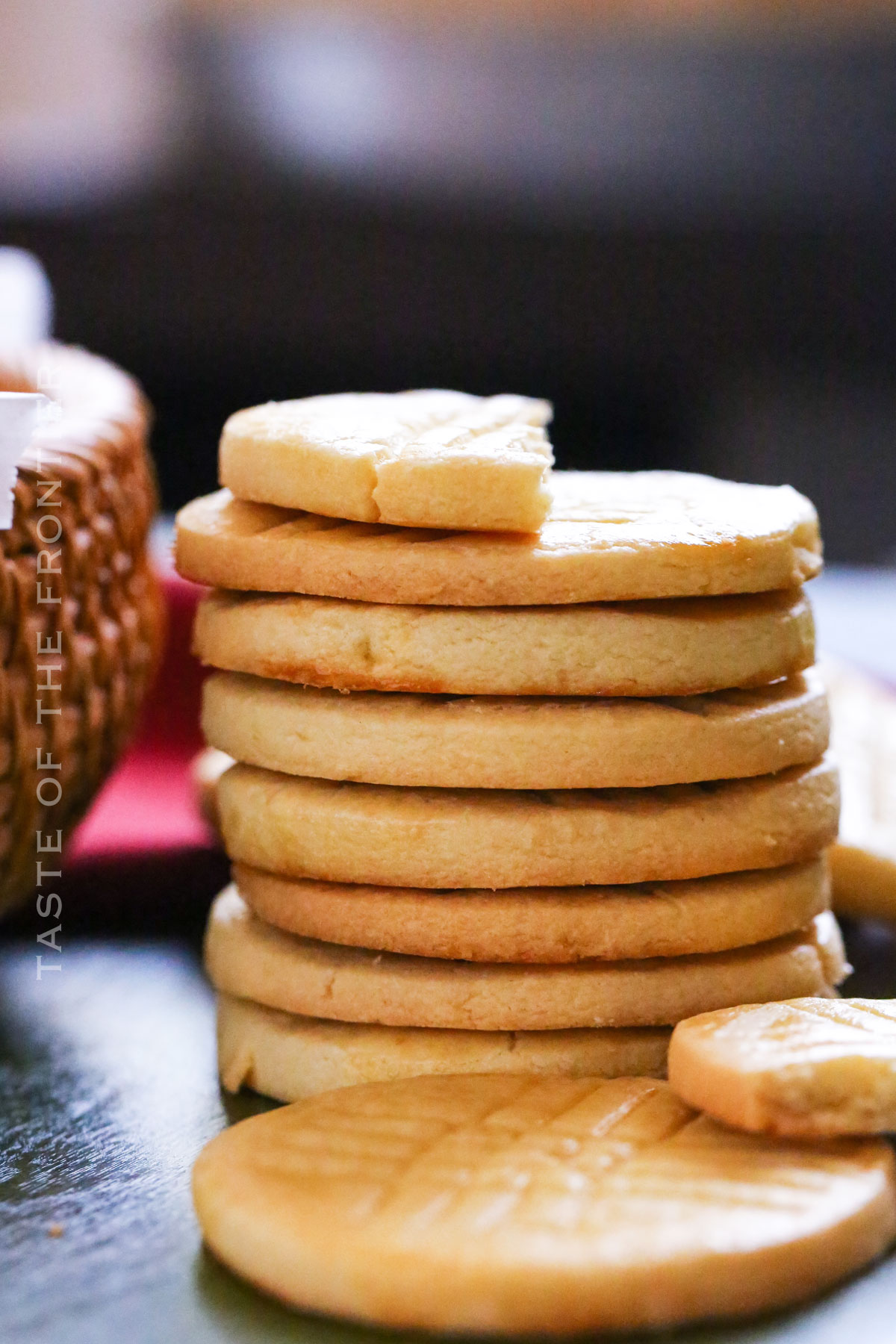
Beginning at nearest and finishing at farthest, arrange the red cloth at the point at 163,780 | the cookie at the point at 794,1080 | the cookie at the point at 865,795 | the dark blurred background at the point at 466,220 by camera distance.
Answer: the cookie at the point at 794,1080
the cookie at the point at 865,795
the red cloth at the point at 163,780
the dark blurred background at the point at 466,220

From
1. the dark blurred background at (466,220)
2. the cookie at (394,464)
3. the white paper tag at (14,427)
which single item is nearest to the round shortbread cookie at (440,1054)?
the cookie at (394,464)

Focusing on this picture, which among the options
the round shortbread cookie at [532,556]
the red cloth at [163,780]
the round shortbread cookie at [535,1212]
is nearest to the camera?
the round shortbread cookie at [535,1212]

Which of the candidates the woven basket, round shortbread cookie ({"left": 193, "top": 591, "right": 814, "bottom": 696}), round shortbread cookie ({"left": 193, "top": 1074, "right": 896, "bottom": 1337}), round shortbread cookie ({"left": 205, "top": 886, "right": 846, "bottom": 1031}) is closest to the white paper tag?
the woven basket

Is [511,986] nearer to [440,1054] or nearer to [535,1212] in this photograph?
[440,1054]

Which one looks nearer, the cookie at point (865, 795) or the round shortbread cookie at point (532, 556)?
the round shortbread cookie at point (532, 556)

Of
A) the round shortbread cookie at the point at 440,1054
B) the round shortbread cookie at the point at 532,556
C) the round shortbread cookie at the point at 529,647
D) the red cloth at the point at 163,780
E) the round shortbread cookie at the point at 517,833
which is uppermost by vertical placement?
the round shortbread cookie at the point at 532,556

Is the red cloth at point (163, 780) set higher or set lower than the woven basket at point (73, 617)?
lower

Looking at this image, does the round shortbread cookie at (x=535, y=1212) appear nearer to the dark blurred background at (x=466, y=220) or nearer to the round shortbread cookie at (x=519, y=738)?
the round shortbread cookie at (x=519, y=738)
